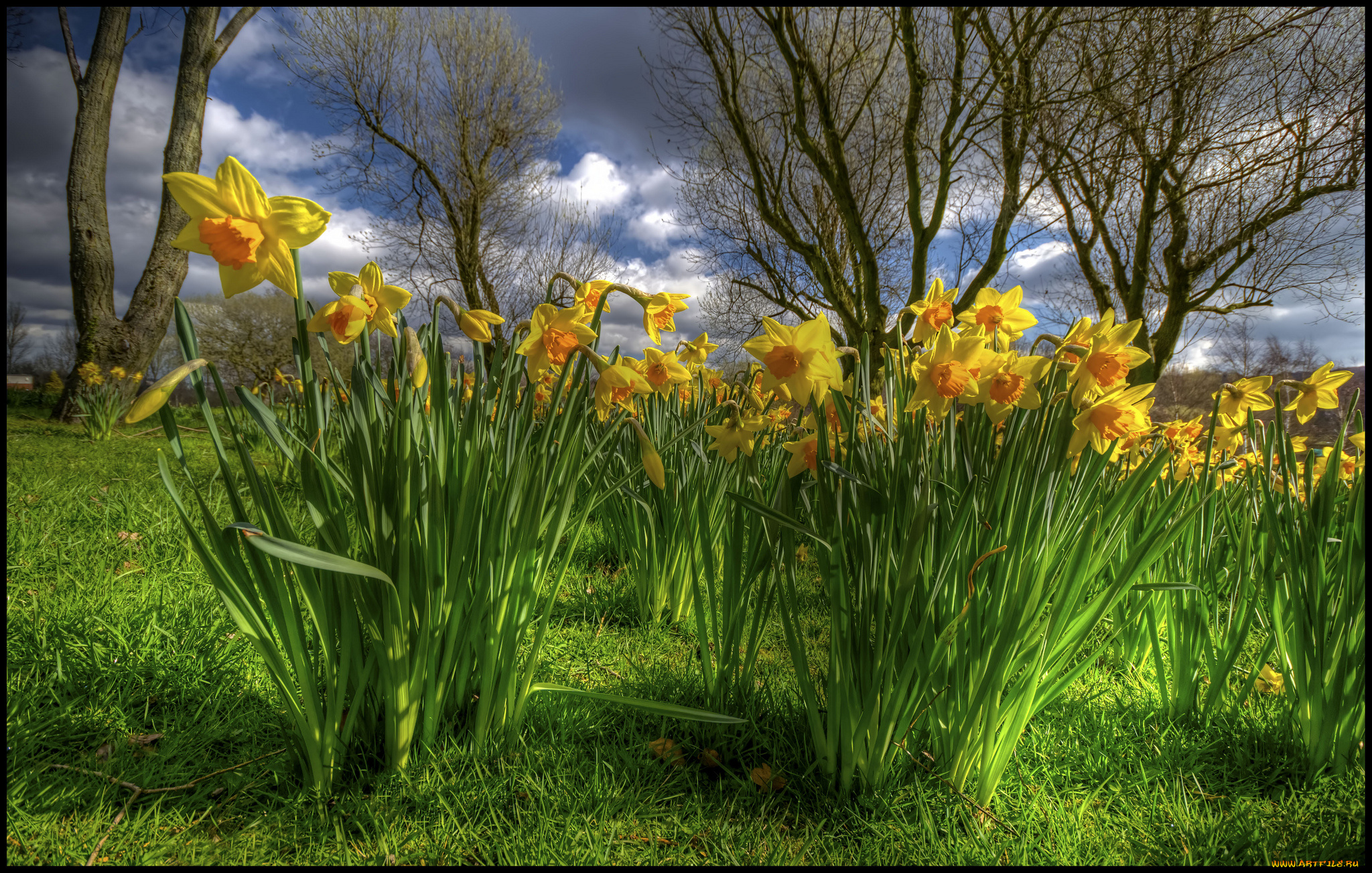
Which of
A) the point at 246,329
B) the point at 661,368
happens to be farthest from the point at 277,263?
the point at 246,329

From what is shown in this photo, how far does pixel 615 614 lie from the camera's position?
213 cm

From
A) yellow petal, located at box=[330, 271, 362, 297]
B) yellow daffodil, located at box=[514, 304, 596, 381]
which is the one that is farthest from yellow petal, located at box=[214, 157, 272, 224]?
yellow daffodil, located at box=[514, 304, 596, 381]

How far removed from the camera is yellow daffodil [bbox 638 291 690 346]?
1.35 m

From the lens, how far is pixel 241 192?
0.88 meters

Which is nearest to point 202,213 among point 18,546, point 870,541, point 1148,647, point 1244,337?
point 870,541

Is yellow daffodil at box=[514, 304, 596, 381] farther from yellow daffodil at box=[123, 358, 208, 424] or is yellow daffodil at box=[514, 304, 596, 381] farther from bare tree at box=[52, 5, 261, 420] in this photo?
bare tree at box=[52, 5, 261, 420]

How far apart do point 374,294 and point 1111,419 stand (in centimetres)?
137

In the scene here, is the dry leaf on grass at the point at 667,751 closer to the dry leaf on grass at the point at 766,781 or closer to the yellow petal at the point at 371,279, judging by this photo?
the dry leaf on grass at the point at 766,781

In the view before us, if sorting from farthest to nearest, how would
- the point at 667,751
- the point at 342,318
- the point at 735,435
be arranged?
the point at 735,435
the point at 667,751
the point at 342,318

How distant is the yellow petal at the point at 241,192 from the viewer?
869 mm

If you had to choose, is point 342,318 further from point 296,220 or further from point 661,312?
point 661,312

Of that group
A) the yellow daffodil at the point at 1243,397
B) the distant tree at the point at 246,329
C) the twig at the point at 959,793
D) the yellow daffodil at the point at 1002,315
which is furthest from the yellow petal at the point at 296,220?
the distant tree at the point at 246,329

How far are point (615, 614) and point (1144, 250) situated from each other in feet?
23.9

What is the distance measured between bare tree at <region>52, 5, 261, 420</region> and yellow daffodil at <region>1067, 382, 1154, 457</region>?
7.88 metres
